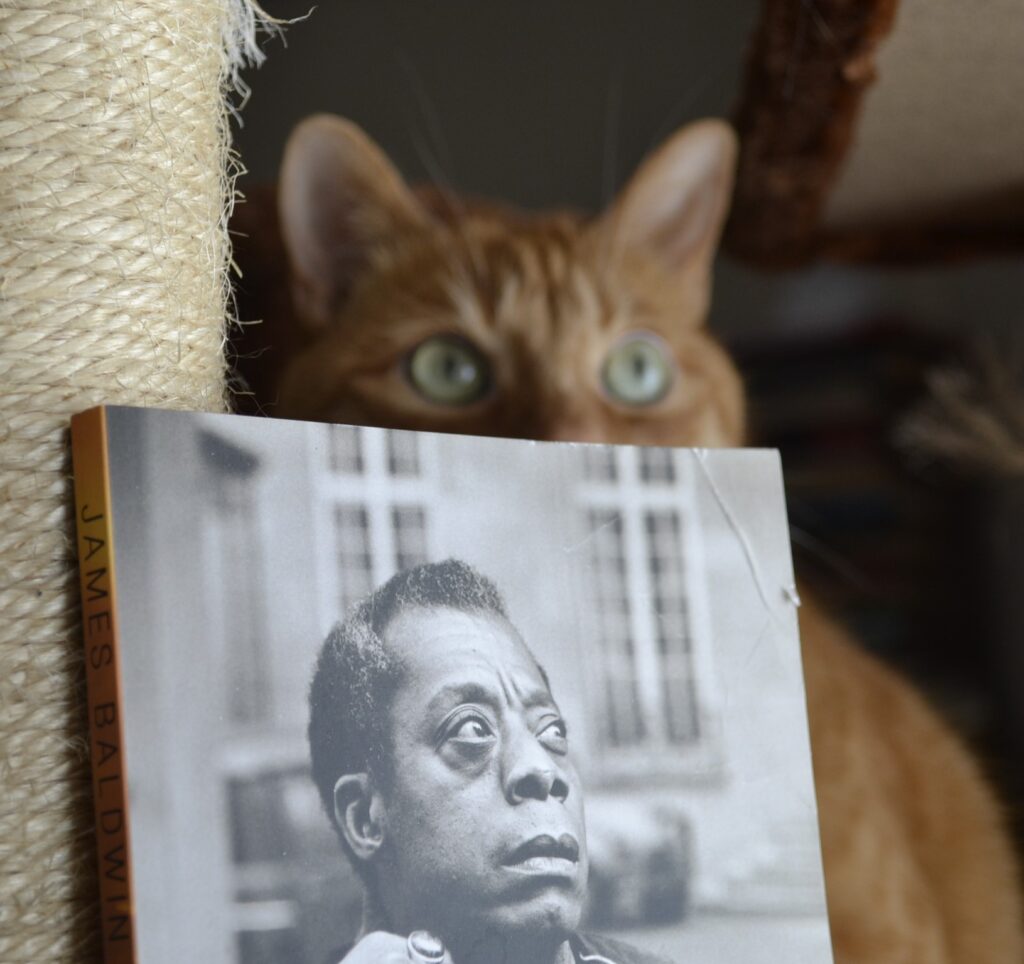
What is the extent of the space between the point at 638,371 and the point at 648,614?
0.43 metres

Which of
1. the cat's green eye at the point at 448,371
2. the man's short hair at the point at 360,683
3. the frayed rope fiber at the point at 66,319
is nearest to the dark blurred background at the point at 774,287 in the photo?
the cat's green eye at the point at 448,371

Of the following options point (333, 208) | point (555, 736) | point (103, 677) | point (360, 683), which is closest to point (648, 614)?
point (555, 736)

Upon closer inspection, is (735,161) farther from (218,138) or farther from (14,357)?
(14,357)

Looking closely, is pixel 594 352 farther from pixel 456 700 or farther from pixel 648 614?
pixel 456 700

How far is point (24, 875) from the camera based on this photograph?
55 cm

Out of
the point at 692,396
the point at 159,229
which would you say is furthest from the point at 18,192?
the point at 692,396

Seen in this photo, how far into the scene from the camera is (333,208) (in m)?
1.05

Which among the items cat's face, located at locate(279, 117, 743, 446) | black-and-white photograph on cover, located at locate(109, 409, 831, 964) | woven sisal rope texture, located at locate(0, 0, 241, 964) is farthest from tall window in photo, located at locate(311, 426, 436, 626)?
cat's face, located at locate(279, 117, 743, 446)

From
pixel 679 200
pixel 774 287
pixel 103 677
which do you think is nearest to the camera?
pixel 103 677

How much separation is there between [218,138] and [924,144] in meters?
1.00

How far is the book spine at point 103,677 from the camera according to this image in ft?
1.71

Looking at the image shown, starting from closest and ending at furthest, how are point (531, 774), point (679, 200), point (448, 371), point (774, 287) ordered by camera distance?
point (531, 774)
point (448, 371)
point (679, 200)
point (774, 287)

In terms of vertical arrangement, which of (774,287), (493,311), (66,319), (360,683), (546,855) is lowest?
(546,855)

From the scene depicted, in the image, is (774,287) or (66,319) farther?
(774,287)
